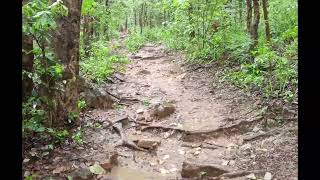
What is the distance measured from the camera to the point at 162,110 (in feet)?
30.8

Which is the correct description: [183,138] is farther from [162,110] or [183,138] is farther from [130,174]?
[130,174]

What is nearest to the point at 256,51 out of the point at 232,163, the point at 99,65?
the point at 232,163

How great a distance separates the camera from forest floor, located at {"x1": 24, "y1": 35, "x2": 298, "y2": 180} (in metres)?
5.93

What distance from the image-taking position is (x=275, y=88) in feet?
28.2

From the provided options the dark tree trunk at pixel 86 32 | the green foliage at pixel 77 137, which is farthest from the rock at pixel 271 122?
the dark tree trunk at pixel 86 32

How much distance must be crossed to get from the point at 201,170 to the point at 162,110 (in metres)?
3.46

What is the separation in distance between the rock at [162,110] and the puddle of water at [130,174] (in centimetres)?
290

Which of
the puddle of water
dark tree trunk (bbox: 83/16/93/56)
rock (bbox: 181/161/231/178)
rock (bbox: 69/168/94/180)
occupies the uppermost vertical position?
dark tree trunk (bbox: 83/16/93/56)

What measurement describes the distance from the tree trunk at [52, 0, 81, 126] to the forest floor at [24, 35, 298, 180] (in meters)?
0.73

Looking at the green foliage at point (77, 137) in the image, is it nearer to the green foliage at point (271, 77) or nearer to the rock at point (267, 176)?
the rock at point (267, 176)

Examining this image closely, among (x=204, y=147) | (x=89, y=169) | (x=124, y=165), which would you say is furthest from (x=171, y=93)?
(x=89, y=169)

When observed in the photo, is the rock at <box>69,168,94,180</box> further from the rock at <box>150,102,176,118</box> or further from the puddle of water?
the rock at <box>150,102,176,118</box>

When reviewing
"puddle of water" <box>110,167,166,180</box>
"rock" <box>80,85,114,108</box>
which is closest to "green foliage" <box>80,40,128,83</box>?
"rock" <box>80,85,114,108</box>
